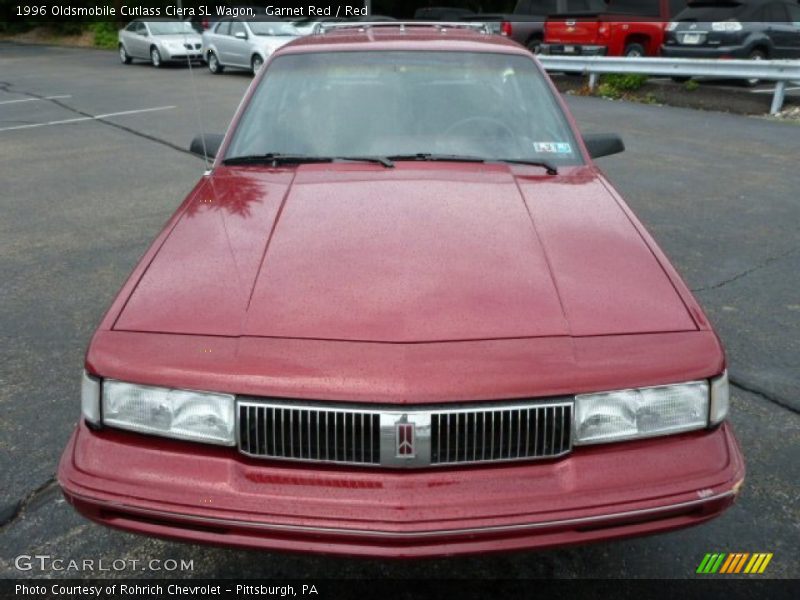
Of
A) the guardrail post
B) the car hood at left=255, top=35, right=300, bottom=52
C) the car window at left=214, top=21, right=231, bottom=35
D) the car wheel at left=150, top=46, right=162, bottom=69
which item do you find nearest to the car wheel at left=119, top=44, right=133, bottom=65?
the car wheel at left=150, top=46, right=162, bottom=69

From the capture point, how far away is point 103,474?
2.16 meters

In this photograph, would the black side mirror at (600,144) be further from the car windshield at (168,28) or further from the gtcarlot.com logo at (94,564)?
the car windshield at (168,28)

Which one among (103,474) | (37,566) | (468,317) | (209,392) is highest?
(468,317)

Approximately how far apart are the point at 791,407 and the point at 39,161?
8.76 m

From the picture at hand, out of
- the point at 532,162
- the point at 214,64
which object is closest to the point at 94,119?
the point at 214,64

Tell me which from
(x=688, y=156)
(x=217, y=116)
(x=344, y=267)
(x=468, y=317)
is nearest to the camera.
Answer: (x=468, y=317)

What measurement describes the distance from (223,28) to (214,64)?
1.00 meters

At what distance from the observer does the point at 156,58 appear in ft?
78.3


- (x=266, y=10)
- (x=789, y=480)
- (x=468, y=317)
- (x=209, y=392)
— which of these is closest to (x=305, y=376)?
(x=209, y=392)

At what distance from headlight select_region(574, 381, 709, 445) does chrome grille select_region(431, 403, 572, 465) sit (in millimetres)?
59

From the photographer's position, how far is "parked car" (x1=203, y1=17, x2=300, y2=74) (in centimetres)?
1922

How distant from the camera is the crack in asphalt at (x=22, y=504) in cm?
287

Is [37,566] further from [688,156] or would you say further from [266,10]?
[266,10]

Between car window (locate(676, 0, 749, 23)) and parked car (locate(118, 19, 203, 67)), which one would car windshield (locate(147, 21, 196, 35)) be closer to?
parked car (locate(118, 19, 203, 67))
